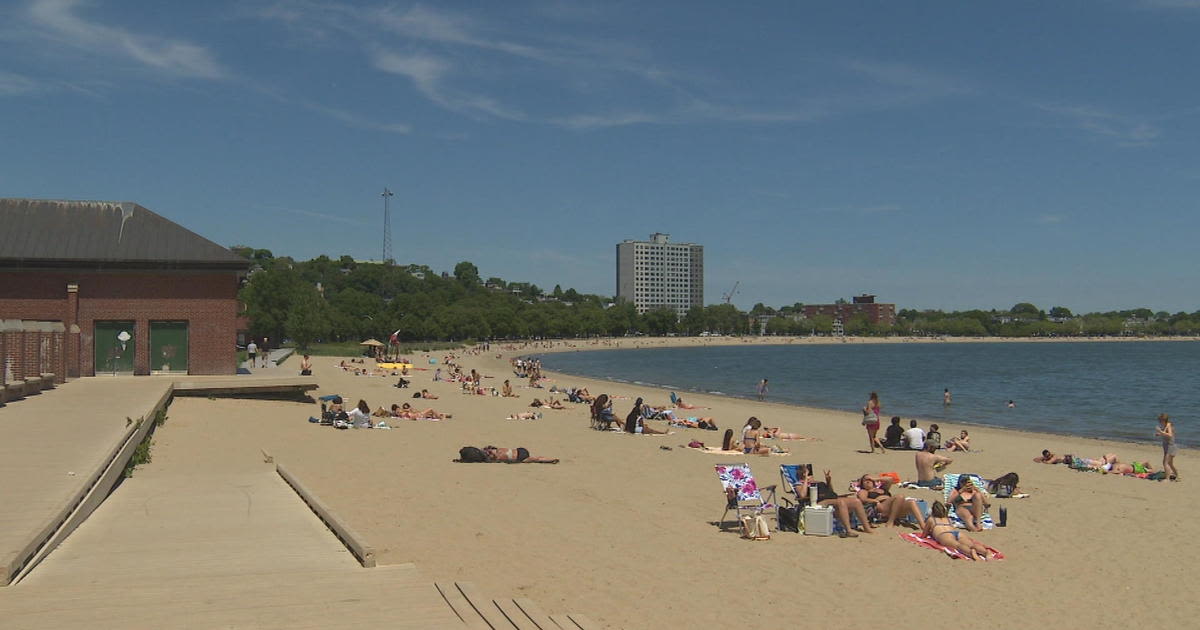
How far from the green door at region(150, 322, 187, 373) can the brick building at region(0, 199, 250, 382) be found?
0.10ft

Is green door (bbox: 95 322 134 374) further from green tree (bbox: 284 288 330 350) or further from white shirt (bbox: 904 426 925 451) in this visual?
green tree (bbox: 284 288 330 350)

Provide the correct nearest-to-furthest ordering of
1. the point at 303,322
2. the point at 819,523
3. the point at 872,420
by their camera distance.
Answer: the point at 819,523 < the point at 872,420 < the point at 303,322

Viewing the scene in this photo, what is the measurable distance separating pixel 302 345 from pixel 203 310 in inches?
2198

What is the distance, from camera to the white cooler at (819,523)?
1197 cm

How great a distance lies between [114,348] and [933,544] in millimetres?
26749

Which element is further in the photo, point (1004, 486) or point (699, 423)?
point (699, 423)

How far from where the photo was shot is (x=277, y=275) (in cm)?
7844

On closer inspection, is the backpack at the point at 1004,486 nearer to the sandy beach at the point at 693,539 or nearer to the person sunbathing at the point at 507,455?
the sandy beach at the point at 693,539

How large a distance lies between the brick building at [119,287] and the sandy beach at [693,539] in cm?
872

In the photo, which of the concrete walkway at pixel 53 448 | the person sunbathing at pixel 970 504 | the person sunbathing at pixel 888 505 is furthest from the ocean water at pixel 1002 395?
the concrete walkway at pixel 53 448

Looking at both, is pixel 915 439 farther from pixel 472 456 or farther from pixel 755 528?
pixel 755 528

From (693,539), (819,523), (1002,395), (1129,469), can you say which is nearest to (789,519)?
(819,523)

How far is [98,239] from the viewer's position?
3000 cm

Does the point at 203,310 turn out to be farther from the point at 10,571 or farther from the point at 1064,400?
the point at 1064,400
